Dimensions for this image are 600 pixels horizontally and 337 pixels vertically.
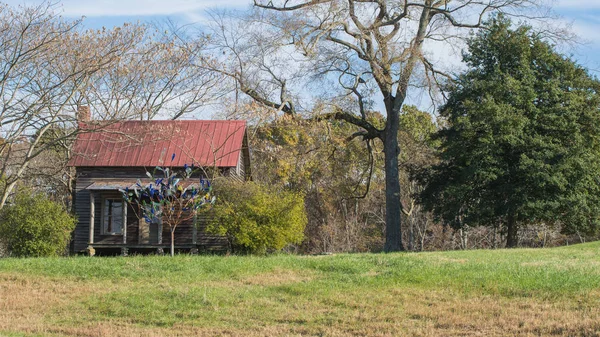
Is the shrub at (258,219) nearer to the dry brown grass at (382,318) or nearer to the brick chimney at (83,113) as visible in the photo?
the brick chimney at (83,113)

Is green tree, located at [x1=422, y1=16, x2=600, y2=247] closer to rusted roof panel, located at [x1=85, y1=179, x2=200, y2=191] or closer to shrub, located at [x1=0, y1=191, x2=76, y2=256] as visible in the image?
rusted roof panel, located at [x1=85, y1=179, x2=200, y2=191]

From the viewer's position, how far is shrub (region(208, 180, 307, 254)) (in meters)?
20.3

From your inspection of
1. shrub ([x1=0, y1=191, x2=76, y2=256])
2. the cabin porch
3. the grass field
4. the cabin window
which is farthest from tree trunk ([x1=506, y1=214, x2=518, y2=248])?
shrub ([x1=0, y1=191, x2=76, y2=256])

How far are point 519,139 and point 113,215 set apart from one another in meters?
15.5

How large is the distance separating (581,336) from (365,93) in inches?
742

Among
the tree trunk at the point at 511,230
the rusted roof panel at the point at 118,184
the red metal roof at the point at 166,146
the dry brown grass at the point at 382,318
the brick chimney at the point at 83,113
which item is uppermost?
the brick chimney at the point at 83,113

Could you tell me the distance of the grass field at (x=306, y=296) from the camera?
10.8 metres

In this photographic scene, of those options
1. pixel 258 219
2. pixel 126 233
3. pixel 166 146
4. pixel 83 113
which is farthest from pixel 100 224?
pixel 258 219

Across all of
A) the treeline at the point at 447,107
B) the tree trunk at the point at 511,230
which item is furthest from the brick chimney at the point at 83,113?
the tree trunk at the point at 511,230

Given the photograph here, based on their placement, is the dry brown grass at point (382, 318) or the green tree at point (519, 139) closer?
the dry brown grass at point (382, 318)

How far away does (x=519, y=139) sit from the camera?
23.3 metres

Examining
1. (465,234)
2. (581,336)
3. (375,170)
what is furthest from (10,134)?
(465,234)

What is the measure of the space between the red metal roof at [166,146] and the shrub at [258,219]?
14.5 ft

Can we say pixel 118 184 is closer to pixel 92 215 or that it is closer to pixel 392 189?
pixel 92 215
